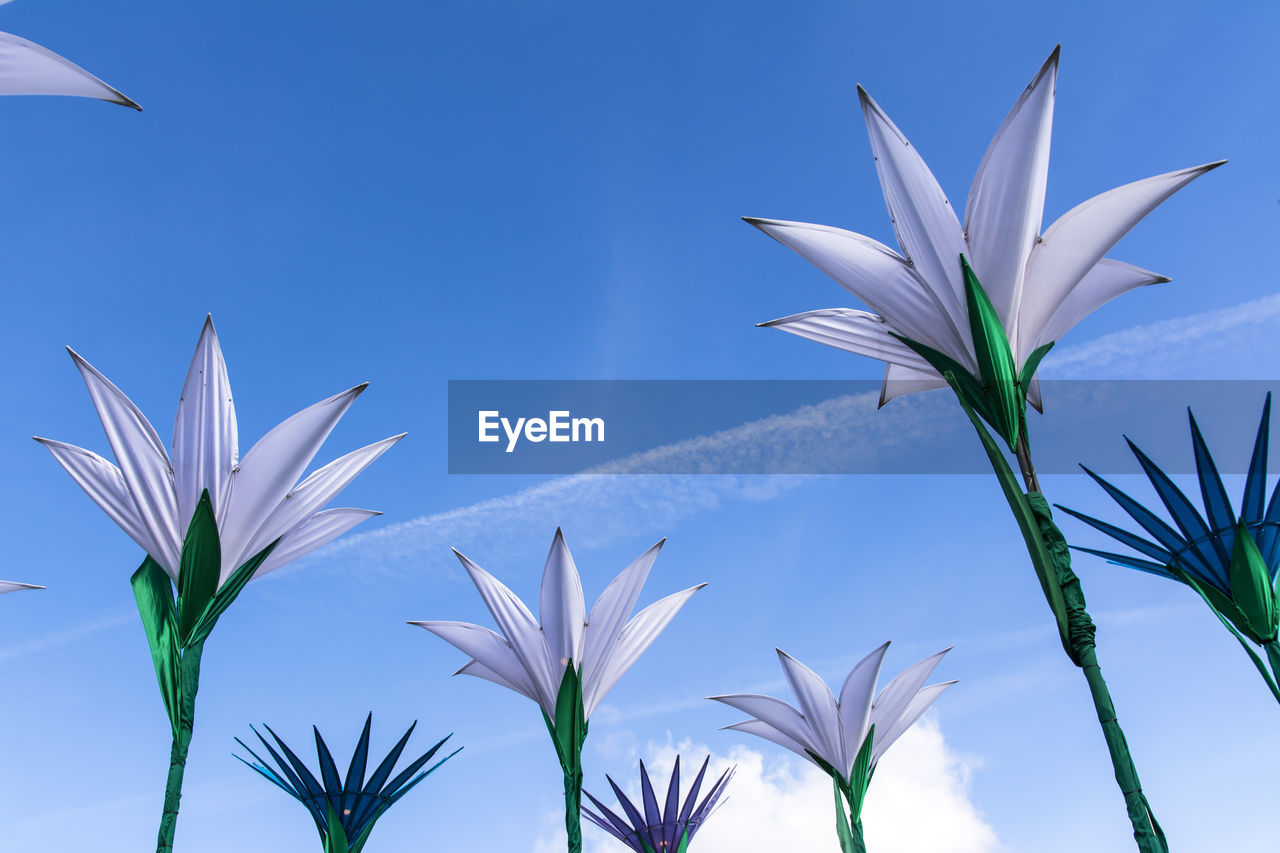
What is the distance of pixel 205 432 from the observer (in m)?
6.36

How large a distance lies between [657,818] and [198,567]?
9.69 meters

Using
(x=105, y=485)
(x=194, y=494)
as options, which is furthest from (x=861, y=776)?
(x=105, y=485)

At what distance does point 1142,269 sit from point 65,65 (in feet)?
23.5

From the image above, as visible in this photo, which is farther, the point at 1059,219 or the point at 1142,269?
the point at 1142,269

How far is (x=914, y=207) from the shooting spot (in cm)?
514

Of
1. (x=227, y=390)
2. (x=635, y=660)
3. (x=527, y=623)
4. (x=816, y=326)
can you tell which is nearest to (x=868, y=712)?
(x=635, y=660)

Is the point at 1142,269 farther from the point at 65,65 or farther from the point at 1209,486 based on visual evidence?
the point at 65,65

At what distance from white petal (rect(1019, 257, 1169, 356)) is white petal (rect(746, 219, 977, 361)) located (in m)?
1.25

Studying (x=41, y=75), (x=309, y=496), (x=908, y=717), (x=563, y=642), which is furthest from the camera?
(x=908, y=717)

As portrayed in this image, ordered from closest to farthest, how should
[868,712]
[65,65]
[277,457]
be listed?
[65,65] → [277,457] → [868,712]

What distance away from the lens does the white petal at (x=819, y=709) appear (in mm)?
11586

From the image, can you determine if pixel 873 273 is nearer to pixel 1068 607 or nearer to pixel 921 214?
pixel 921 214

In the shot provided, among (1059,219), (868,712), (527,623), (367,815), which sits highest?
(1059,219)

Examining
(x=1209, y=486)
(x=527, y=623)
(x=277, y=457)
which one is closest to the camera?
(x=1209, y=486)
